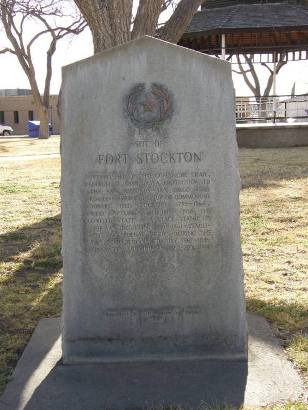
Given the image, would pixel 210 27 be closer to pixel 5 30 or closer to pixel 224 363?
pixel 5 30

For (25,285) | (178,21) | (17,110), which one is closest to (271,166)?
(178,21)

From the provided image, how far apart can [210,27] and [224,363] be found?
19.0 metres

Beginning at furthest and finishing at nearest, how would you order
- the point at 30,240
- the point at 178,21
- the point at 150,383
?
the point at 178,21, the point at 30,240, the point at 150,383

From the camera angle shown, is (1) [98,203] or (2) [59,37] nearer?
(1) [98,203]

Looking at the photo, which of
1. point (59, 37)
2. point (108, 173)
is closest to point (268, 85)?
point (59, 37)

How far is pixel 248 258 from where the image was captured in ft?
20.3

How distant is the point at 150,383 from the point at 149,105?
1582mm

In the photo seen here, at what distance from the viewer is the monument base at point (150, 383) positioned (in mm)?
3070

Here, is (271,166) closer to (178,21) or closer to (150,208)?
(178,21)

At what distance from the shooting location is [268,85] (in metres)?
43.2

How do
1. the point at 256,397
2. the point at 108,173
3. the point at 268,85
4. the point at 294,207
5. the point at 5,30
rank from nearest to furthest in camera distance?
the point at 256,397 < the point at 108,173 < the point at 294,207 < the point at 5,30 < the point at 268,85

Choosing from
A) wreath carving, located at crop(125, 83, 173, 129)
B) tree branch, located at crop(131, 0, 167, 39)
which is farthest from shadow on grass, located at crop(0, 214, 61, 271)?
wreath carving, located at crop(125, 83, 173, 129)

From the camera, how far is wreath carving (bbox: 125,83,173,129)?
3398mm

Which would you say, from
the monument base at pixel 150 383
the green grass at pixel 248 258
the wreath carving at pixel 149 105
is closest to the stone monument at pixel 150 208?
the wreath carving at pixel 149 105
